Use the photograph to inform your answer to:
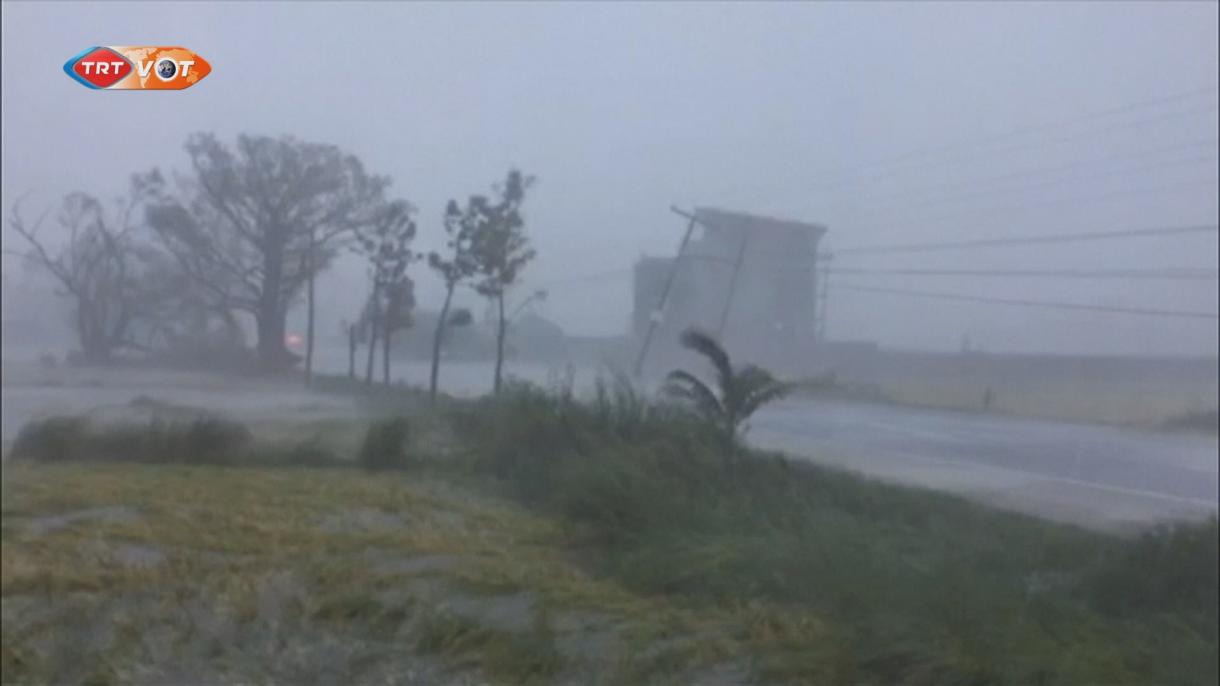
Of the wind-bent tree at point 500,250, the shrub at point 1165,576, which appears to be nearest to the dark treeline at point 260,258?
the wind-bent tree at point 500,250

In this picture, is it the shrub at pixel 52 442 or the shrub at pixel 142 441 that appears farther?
the shrub at pixel 52 442

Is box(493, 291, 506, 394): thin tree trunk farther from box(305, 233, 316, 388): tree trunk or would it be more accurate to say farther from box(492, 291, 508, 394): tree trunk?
box(305, 233, 316, 388): tree trunk

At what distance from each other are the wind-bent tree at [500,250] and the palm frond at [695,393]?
2592 mm

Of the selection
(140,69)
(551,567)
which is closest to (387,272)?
(551,567)

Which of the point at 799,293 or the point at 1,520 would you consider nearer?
the point at 1,520

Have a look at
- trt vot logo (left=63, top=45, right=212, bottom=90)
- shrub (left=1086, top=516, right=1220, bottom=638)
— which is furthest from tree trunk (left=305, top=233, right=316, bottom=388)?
trt vot logo (left=63, top=45, right=212, bottom=90)

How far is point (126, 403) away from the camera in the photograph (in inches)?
832

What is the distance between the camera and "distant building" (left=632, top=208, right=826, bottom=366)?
24656 mm

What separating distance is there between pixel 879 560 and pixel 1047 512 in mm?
7828

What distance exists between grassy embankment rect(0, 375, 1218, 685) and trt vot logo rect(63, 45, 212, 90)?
2.99 m

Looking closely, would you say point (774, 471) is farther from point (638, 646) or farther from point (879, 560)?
point (638, 646)

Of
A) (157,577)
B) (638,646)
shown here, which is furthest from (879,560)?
(157,577)

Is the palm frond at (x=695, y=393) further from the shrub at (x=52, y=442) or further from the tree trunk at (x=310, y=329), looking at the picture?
the shrub at (x=52, y=442)

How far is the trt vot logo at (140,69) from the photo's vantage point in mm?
6789
